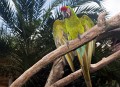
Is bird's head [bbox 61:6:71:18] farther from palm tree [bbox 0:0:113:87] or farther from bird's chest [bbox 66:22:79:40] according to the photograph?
palm tree [bbox 0:0:113:87]

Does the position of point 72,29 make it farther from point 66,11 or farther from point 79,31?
point 66,11

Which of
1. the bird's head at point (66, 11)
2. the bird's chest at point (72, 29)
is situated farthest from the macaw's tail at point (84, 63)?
the bird's head at point (66, 11)

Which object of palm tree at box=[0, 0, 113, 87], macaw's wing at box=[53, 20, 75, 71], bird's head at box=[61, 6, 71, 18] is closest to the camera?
bird's head at box=[61, 6, 71, 18]

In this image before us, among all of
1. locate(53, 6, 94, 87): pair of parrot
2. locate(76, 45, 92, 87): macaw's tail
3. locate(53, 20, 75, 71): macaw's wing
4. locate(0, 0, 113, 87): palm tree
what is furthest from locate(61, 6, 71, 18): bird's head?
locate(0, 0, 113, 87): palm tree

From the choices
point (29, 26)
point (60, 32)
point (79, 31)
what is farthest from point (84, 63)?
point (29, 26)

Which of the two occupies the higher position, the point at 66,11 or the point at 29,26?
the point at 66,11

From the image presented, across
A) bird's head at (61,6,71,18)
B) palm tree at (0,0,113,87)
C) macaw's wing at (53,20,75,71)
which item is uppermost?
bird's head at (61,6,71,18)

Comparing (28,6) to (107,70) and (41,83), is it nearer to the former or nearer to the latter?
(41,83)

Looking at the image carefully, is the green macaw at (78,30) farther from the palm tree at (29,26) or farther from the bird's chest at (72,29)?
the palm tree at (29,26)

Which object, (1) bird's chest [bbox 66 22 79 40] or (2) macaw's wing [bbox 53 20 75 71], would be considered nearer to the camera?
(1) bird's chest [bbox 66 22 79 40]

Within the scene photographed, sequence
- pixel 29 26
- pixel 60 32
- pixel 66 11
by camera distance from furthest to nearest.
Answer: pixel 29 26 → pixel 60 32 → pixel 66 11

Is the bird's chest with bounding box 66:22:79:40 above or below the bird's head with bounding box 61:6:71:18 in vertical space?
below

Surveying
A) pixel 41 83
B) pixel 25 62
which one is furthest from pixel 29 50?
pixel 41 83

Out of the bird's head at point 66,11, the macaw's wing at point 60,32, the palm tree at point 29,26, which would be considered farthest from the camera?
the palm tree at point 29,26
